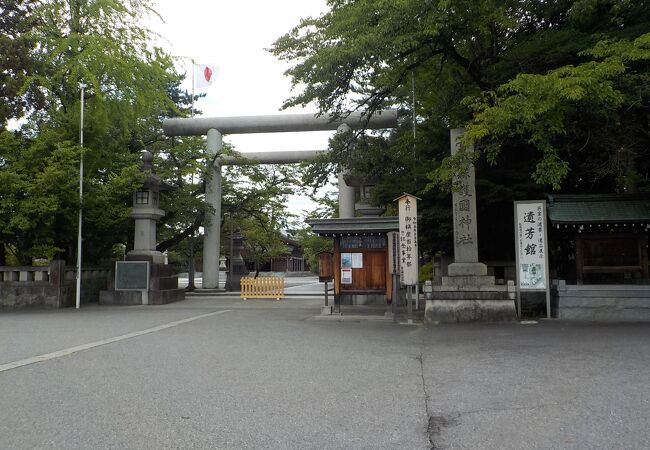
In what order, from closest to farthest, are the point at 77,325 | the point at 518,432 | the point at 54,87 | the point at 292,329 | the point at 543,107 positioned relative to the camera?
1. the point at 518,432
2. the point at 543,107
3. the point at 292,329
4. the point at 77,325
5. the point at 54,87

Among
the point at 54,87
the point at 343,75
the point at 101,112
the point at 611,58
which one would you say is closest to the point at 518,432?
the point at 611,58

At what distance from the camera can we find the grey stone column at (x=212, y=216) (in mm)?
21594

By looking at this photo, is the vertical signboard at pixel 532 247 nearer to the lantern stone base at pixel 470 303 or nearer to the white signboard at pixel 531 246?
the white signboard at pixel 531 246

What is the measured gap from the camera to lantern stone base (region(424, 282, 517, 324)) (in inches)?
435

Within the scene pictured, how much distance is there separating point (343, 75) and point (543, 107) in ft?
16.0

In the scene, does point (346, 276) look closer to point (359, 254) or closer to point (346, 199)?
point (359, 254)

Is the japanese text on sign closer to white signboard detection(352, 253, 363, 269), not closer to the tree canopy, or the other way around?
the tree canopy

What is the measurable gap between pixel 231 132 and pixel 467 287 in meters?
14.8

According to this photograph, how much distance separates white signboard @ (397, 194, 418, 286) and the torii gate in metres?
8.80

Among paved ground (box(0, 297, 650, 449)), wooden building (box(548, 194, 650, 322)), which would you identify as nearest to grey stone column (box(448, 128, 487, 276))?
wooden building (box(548, 194, 650, 322))

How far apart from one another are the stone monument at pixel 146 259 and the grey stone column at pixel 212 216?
389 cm

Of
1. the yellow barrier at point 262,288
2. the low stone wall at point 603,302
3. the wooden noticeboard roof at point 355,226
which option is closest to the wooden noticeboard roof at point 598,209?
the low stone wall at point 603,302

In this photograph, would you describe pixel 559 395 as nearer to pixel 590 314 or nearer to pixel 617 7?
pixel 590 314

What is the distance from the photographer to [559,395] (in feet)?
16.1
